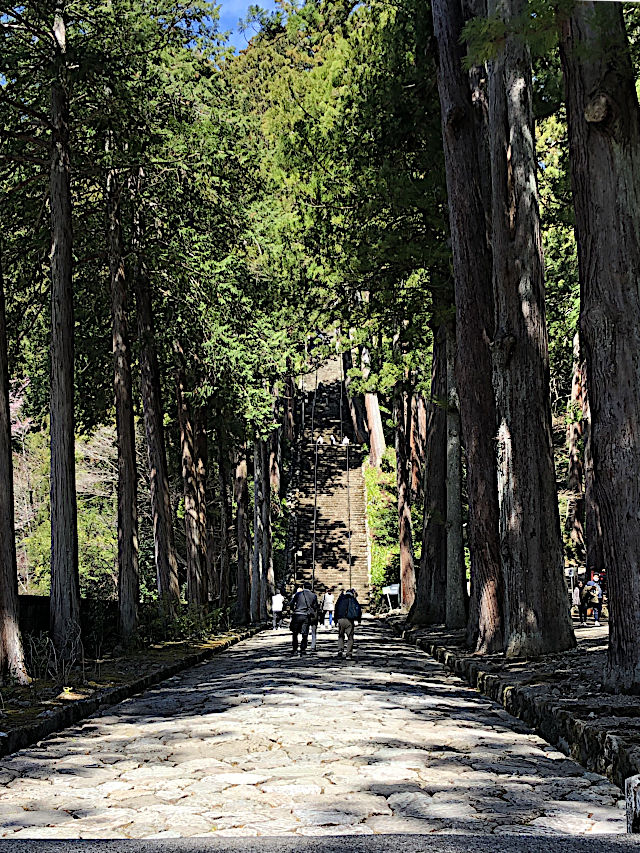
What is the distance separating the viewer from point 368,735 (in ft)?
32.7

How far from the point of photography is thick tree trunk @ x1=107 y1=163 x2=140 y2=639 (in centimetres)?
1991

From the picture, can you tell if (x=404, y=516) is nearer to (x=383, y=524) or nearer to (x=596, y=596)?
(x=596, y=596)

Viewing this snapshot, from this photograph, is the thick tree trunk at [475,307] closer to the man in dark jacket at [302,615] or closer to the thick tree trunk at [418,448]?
the man in dark jacket at [302,615]

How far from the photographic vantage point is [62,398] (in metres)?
16.2

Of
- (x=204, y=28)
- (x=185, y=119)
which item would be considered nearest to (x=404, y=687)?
(x=185, y=119)

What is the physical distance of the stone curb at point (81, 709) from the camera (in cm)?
960

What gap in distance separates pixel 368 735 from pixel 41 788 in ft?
11.0

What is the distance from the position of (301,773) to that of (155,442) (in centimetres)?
1615

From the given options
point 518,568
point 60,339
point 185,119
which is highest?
point 185,119

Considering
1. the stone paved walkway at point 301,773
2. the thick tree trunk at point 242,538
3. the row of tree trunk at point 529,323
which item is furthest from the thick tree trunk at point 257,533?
the stone paved walkway at point 301,773

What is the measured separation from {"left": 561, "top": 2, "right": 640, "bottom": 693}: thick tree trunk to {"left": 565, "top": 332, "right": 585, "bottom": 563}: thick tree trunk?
19.3 meters

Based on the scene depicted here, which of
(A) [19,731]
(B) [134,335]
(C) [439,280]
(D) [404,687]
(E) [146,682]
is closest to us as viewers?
(A) [19,731]

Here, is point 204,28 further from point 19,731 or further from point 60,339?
point 19,731

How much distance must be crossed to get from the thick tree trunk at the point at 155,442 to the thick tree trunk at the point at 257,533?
1251 centimetres
